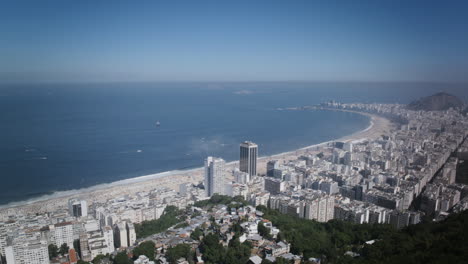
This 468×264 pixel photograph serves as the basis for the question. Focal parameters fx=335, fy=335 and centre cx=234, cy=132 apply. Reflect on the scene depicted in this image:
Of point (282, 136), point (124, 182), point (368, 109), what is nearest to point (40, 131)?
point (124, 182)

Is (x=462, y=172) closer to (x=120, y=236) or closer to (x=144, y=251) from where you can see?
(x=144, y=251)

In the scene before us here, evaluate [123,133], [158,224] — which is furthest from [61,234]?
[123,133]

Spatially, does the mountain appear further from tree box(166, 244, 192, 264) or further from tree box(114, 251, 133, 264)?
tree box(114, 251, 133, 264)

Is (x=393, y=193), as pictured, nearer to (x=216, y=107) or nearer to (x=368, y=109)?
(x=368, y=109)

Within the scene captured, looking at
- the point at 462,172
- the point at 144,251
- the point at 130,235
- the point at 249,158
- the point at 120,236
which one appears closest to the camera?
the point at 144,251

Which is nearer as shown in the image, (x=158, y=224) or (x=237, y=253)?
(x=237, y=253)

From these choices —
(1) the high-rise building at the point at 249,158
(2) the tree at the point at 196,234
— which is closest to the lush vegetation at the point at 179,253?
(2) the tree at the point at 196,234
